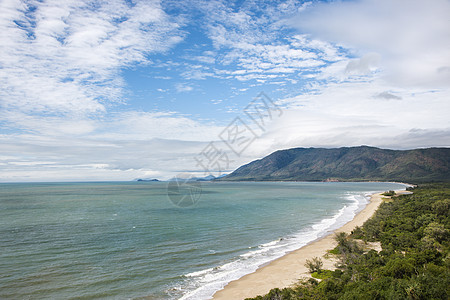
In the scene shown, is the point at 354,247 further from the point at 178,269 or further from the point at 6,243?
the point at 6,243

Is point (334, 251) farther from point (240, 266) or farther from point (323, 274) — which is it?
point (240, 266)

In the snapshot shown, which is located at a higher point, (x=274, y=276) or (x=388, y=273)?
(x=388, y=273)

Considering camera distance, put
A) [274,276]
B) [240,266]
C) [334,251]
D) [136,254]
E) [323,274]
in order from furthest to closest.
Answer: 1. [334,251]
2. [136,254]
3. [240,266]
4. [274,276]
5. [323,274]

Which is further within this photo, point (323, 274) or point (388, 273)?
point (323, 274)

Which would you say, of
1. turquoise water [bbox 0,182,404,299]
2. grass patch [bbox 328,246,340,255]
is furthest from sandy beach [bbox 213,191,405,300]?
turquoise water [bbox 0,182,404,299]

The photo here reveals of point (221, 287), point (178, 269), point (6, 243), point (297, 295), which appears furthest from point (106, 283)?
point (6, 243)

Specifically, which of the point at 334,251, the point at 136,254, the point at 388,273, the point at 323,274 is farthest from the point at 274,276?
the point at 136,254

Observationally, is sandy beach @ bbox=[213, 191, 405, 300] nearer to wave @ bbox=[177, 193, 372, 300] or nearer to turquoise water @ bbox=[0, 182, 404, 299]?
wave @ bbox=[177, 193, 372, 300]

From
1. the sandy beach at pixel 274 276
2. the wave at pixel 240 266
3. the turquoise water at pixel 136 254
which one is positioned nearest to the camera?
the sandy beach at pixel 274 276

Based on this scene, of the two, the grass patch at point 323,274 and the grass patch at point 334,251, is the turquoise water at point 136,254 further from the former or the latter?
the grass patch at point 323,274

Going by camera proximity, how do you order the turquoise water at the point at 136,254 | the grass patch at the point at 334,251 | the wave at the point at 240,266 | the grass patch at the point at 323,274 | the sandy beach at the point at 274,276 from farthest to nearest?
the grass patch at the point at 334,251
the grass patch at the point at 323,274
the turquoise water at the point at 136,254
the wave at the point at 240,266
the sandy beach at the point at 274,276

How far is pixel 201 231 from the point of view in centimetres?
3853

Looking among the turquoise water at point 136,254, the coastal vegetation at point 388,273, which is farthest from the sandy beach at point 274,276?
the coastal vegetation at point 388,273

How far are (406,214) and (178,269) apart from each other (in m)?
37.9
